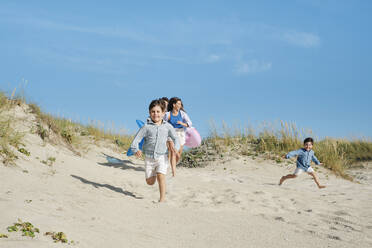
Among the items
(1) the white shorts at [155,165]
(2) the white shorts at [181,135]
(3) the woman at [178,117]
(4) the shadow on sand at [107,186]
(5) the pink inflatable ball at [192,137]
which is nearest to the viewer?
(1) the white shorts at [155,165]

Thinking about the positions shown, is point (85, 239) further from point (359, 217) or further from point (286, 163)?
point (286, 163)

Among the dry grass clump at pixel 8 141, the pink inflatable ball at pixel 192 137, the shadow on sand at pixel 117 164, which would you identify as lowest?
the shadow on sand at pixel 117 164

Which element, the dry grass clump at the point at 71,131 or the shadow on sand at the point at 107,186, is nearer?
the shadow on sand at the point at 107,186

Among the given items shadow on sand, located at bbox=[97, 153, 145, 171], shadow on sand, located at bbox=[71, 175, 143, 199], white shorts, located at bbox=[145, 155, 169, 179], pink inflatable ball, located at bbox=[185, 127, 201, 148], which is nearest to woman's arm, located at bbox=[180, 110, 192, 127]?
pink inflatable ball, located at bbox=[185, 127, 201, 148]

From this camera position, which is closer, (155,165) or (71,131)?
(155,165)

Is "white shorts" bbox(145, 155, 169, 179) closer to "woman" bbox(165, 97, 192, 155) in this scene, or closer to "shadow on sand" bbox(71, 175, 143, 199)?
"shadow on sand" bbox(71, 175, 143, 199)

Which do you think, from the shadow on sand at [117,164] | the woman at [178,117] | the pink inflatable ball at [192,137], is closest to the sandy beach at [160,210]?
the pink inflatable ball at [192,137]

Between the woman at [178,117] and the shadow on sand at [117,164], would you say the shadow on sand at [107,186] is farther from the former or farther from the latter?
the shadow on sand at [117,164]

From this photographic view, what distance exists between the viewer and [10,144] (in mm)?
7574

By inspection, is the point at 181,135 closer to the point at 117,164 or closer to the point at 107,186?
the point at 117,164

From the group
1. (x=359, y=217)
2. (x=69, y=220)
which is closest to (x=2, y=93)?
(x=69, y=220)

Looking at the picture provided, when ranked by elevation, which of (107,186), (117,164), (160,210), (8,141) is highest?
(8,141)

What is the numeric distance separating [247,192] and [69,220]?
4.44m

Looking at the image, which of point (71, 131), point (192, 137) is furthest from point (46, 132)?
point (192, 137)
